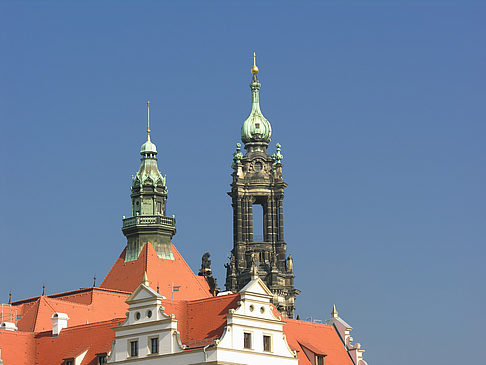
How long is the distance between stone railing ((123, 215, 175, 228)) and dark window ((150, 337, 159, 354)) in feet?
131

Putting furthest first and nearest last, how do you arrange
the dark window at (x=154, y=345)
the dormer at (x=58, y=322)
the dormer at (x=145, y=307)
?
1. the dormer at (x=58, y=322)
2. the dormer at (x=145, y=307)
3. the dark window at (x=154, y=345)

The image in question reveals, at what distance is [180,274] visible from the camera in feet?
411

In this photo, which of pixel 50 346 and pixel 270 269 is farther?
pixel 270 269

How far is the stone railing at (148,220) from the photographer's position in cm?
13212

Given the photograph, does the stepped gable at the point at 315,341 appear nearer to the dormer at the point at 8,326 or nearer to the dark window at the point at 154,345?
the dark window at the point at 154,345

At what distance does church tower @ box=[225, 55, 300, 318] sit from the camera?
557 ft

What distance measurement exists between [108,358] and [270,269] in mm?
75852

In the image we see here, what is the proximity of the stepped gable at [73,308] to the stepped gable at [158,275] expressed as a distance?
6.66 m

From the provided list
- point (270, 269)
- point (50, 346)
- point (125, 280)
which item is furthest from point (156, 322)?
point (270, 269)

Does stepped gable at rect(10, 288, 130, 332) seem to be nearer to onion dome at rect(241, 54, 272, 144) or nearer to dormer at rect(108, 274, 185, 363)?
dormer at rect(108, 274, 185, 363)

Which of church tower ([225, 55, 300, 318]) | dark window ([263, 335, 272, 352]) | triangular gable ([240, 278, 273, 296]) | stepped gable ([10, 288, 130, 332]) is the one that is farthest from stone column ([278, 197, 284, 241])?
dark window ([263, 335, 272, 352])

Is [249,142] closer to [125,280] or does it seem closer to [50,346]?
[125,280]

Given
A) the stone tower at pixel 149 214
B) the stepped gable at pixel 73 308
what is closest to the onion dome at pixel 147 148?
the stone tower at pixel 149 214

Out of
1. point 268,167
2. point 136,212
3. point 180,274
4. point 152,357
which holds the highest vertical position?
point 268,167
